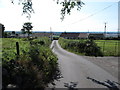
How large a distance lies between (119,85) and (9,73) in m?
5.25

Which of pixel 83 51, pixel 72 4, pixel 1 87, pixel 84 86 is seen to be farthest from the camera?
pixel 83 51

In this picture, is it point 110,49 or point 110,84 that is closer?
point 110,84

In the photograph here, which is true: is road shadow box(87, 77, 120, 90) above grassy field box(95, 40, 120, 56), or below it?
below

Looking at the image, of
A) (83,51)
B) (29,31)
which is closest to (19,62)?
(83,51)

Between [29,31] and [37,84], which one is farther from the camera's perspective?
[29,31]

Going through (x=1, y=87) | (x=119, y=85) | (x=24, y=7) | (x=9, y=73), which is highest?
(x=24, y=7)

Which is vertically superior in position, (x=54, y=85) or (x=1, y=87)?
(x=1, y=87)

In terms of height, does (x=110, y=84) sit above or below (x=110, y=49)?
below

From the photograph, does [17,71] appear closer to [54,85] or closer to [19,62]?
[19,62]

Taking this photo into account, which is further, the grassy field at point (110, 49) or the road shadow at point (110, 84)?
the grassy field at point (110, 49)

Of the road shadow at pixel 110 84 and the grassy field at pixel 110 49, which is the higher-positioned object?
the grassy field at pixel 110 49

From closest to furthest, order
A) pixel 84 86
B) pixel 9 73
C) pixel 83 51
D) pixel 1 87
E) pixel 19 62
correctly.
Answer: pixel 1 87 → pixel 9 73 → pixel 19 62 → pixel 84 86 → pixel 83 51

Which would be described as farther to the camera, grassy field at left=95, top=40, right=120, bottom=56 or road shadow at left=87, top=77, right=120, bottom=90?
grassy field at left=95, top=40, right=120, bottom=56

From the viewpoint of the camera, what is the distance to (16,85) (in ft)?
18.2
